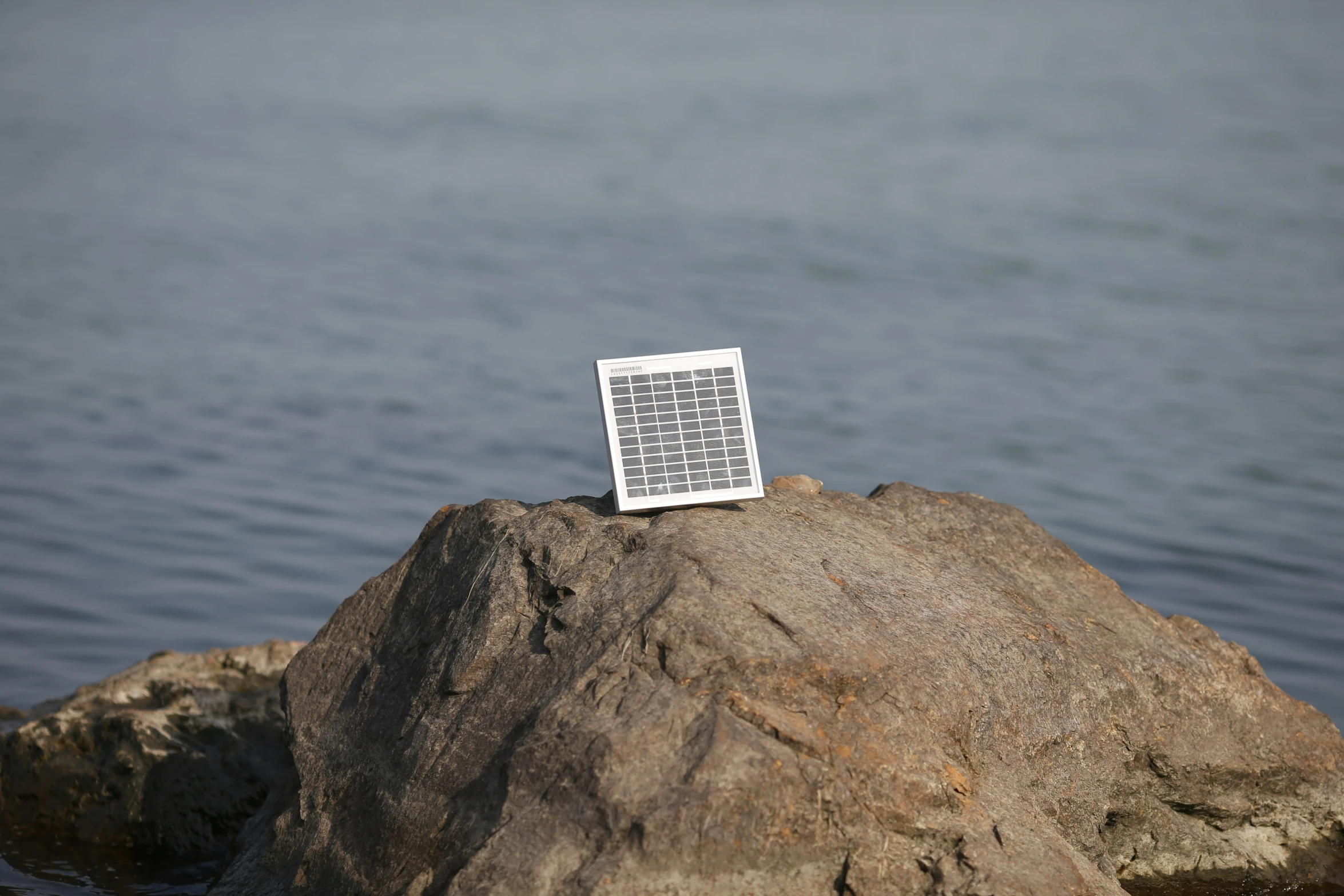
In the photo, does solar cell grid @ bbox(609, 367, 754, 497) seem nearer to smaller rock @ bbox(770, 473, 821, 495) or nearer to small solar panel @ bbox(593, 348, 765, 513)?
small solar panel @ bbox(593, 348, 765, 513)

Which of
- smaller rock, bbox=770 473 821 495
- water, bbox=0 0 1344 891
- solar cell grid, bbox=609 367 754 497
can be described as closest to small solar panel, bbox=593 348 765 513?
solar cell grid, bbox=609 367 754 497

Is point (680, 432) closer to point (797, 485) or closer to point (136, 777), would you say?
point (797, 485)

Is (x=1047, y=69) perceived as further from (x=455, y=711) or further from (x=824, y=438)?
(x=455, y=711)

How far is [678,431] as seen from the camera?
12.0 feet

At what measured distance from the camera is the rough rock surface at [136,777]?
4480 millimetres

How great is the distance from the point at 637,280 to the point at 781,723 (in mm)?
11601

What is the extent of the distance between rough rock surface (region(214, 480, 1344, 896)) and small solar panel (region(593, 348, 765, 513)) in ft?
0.29

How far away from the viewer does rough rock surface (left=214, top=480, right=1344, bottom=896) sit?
287 centimetres

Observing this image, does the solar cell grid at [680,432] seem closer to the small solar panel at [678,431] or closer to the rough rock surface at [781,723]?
the small solar panel at [678,431]

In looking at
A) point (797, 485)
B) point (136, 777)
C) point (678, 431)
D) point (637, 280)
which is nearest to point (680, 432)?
point (678, 431)

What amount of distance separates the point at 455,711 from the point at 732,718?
767 mm

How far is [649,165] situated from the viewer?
19.3m

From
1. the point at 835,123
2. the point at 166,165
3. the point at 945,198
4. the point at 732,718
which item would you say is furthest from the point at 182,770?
the point at 835,123

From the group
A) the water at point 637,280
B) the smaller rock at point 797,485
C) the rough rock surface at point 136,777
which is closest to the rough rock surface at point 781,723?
the smaller rock at point 797,485
